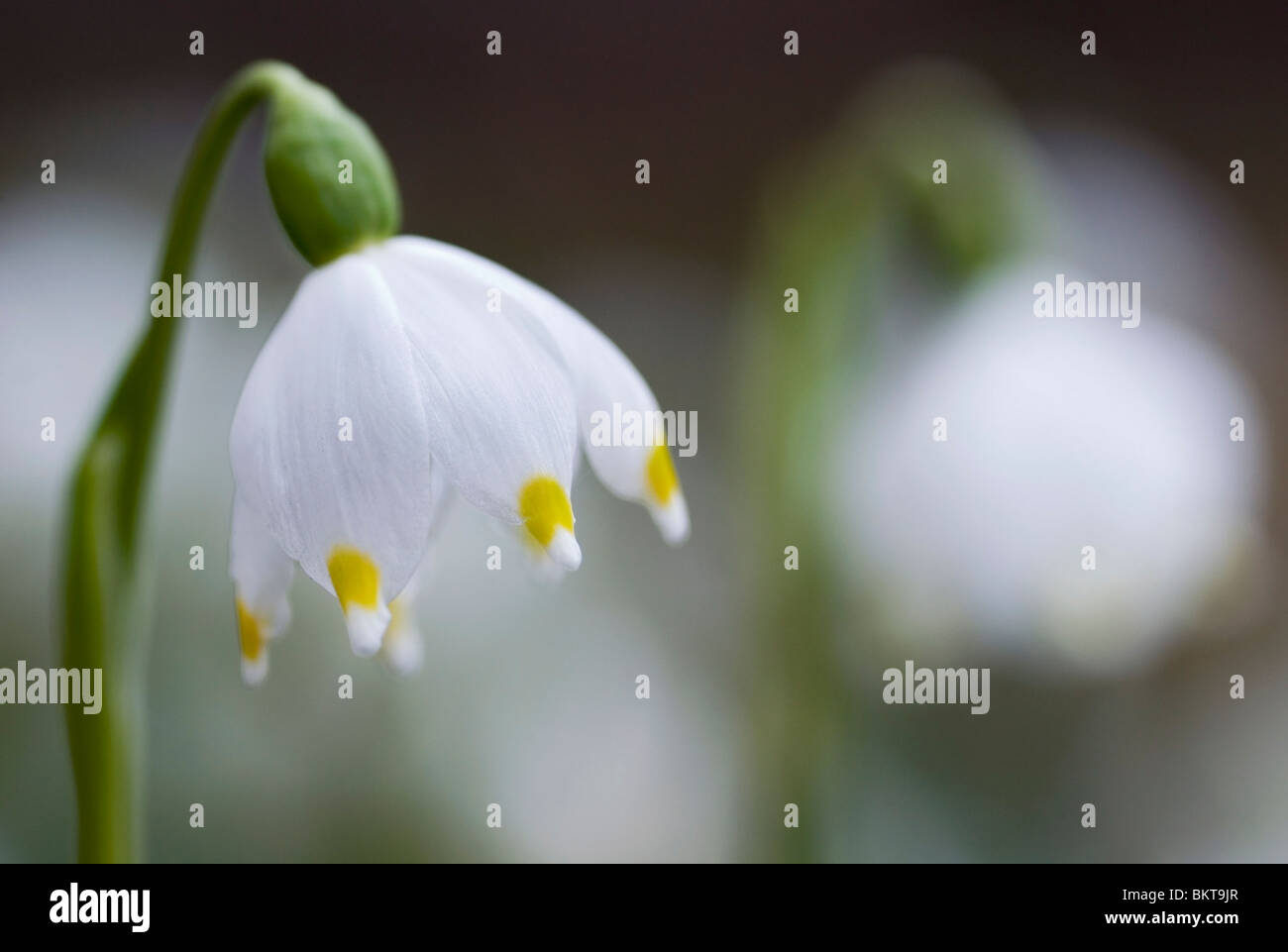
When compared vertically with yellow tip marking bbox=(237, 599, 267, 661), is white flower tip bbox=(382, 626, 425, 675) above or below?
below

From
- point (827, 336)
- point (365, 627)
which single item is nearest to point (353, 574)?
point (365, 627)

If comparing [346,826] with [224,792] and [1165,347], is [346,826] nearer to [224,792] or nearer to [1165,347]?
[224,792]

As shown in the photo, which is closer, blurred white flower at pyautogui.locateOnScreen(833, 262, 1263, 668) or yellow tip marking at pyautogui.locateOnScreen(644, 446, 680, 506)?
yellow tip marking at pyautogui.locateOnScreen(644, 446, 680, 506)

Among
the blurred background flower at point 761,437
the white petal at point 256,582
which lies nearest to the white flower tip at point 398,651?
the white petal at point 256,582

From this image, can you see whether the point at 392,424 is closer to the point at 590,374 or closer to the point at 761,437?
the point at 590,374

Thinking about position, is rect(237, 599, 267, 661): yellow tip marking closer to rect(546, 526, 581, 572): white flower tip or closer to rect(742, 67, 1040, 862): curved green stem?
rect(546, 526, 581, 572): white flower tip

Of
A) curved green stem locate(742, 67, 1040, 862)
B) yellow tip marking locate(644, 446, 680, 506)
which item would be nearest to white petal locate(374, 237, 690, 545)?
yellow tip marking locate(644, 446, 680, 506)

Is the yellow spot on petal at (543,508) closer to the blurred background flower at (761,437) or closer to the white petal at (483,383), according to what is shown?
the white petal at (483,383)
